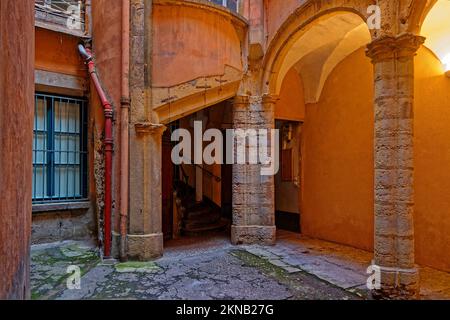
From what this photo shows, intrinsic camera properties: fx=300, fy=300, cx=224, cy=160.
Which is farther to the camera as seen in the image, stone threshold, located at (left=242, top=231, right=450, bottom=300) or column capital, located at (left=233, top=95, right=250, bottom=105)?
column capital, located at (left=233, top=95, right=250, bottom=105)

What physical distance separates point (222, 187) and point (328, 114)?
12.3 ft

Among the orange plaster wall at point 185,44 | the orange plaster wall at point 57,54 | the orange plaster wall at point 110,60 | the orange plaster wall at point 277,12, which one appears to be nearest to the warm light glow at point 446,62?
the orange plaster wall at point 277,12

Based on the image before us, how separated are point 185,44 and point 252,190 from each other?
303cm

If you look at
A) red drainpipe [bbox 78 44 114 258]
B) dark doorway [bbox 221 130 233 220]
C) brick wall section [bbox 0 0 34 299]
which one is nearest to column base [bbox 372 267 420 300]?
brick wall section [bbox 0 0 34 299]

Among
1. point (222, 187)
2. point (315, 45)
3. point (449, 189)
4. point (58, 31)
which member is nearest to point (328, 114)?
point (315, 45)

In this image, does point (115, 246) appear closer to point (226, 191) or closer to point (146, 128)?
point (146, 128)

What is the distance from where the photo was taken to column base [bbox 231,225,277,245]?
601 cm

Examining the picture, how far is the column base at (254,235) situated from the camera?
19.7 ft

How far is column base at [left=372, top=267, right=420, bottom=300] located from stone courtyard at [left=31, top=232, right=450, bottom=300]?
0.26 metres

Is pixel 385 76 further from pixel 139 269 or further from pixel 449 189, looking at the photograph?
pixel 139 269

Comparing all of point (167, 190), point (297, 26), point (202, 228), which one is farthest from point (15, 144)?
point (202, 228)

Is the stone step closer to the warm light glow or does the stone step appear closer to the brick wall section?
the brick wall section

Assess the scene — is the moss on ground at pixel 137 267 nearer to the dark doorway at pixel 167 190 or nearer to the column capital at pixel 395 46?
the dark doorway at pixel 167 190
